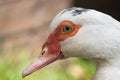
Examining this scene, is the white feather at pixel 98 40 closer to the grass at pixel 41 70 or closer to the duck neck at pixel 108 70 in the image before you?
the duck neck at pixel 108 70

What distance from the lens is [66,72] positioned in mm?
3676

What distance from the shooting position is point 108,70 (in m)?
2.01

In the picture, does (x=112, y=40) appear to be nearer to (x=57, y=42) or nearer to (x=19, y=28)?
(x=57, y=42)

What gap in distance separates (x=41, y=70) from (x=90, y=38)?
5.14ft

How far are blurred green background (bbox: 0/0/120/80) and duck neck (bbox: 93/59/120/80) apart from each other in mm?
1358

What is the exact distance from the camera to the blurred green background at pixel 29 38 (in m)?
3.54

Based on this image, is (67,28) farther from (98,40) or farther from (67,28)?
(98,40)

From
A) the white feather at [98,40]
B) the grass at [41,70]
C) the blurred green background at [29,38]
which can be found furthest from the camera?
the blurred green background at [29,38]

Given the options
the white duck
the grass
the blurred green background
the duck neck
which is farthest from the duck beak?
the blurred green background

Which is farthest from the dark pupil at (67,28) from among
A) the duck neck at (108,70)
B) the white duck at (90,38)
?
the duck neck at (108,70)

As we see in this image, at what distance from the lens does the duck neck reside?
2.00 metres

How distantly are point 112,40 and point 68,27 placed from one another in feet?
0.60

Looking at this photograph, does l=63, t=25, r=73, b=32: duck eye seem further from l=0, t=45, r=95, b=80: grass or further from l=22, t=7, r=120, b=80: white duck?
l=0, t=45, r=95, b=80: grass

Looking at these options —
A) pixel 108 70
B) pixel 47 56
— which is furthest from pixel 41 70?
pixel 108 70
